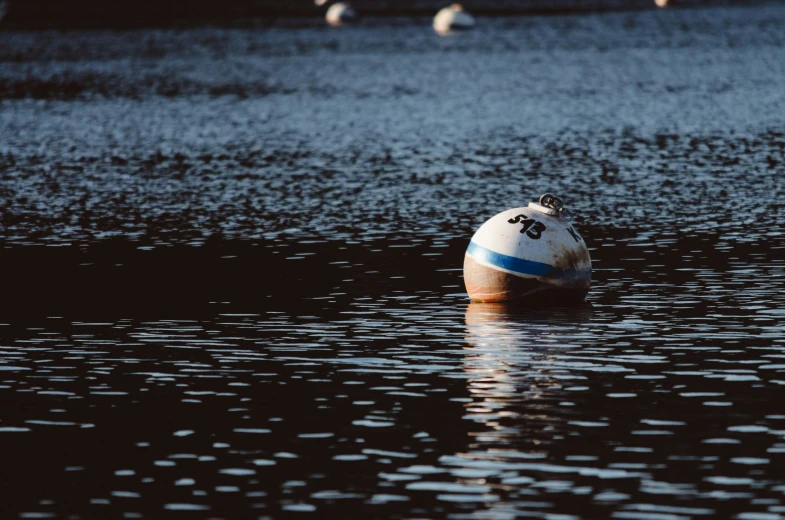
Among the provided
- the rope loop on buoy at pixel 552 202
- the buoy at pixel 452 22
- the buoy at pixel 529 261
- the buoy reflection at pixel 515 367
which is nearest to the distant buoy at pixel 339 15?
the buoy at pixel 452 22

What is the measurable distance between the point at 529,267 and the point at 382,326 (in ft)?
8.09

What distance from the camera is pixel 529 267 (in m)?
22.2

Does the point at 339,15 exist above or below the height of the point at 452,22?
above

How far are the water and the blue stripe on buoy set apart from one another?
44 cm

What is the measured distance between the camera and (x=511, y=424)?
15.4 metres


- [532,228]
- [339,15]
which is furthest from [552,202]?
[339,15]

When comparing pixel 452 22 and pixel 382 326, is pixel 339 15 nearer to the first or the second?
pixel 452 22

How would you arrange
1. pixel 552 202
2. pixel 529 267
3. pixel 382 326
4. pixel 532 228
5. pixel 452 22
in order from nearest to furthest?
→ 1. pixel 382 326
2. pixel 529 267
3. pixel 532 228
4. pixel 552 202
5. pixel 452 22

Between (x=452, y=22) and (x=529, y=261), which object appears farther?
(x=452, y=22)

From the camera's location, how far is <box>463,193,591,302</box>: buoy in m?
22.1

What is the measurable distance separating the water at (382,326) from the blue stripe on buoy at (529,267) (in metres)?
0.44

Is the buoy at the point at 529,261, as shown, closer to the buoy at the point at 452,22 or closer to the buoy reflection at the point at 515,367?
the buoy reflection at the point at 515,367

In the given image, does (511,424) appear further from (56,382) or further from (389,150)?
(389,150)

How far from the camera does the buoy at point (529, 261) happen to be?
2214 centimetres
